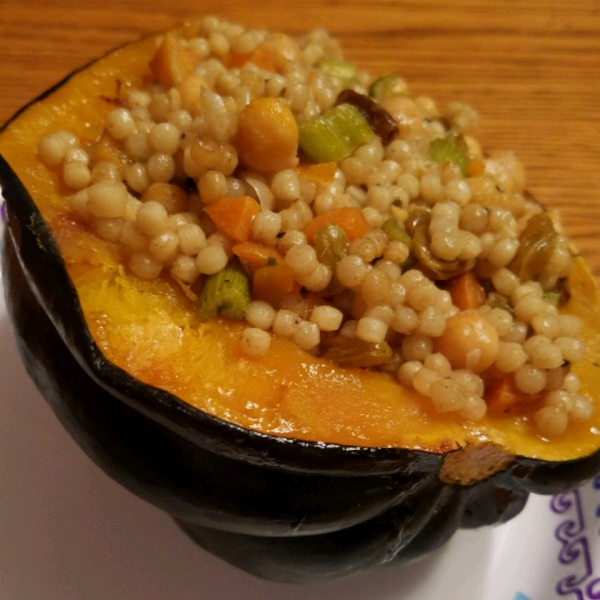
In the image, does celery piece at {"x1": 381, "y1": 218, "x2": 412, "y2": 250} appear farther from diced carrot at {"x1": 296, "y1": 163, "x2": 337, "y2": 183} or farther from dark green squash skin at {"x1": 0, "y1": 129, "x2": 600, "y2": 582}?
dark green squash skin at {"x1": 0, "y1": 129, "x2": 600, "y2": 582}

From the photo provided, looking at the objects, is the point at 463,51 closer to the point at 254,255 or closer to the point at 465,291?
the point at 465,291

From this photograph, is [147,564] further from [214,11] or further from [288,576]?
[214,11]

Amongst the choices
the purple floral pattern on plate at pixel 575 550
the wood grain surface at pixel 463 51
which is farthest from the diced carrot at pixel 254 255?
the wood grain surface at pixel 463 51

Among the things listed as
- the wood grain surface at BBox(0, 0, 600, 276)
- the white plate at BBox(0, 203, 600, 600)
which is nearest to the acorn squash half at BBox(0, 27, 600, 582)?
the white plate at BBox(0, 203, 600, 600)

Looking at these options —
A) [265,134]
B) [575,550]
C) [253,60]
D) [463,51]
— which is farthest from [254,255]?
[463,51]

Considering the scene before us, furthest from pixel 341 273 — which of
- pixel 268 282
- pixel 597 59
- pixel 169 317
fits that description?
pixel 597 59
